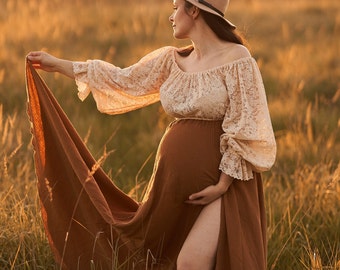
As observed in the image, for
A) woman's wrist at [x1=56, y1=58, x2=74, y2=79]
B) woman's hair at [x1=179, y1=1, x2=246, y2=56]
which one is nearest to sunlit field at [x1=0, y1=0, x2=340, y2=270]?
woman's hair at [x1=179, y1=1, x2=246, y2=56]

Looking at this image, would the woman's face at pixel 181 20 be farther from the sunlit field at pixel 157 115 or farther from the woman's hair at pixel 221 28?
the sunlit field at pixel 157 115

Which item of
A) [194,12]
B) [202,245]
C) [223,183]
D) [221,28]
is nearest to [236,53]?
[221,28]

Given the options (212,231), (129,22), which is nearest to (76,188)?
(212,231)

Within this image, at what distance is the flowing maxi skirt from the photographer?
3857 mm

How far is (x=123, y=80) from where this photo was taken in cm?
429

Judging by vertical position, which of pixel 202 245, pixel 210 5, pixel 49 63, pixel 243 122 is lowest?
pixel 202 245

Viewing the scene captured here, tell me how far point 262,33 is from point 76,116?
4.70 meters

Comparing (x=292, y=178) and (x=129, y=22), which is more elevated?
(x=129, y=22)

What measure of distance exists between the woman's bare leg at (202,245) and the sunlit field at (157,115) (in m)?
0.57

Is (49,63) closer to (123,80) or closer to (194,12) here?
(123,80)

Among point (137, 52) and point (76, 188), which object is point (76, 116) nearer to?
→ point (137, 52)

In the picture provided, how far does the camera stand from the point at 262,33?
11305mm

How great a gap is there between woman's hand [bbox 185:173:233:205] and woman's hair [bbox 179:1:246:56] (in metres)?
0.63

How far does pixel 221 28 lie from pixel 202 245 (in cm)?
99
